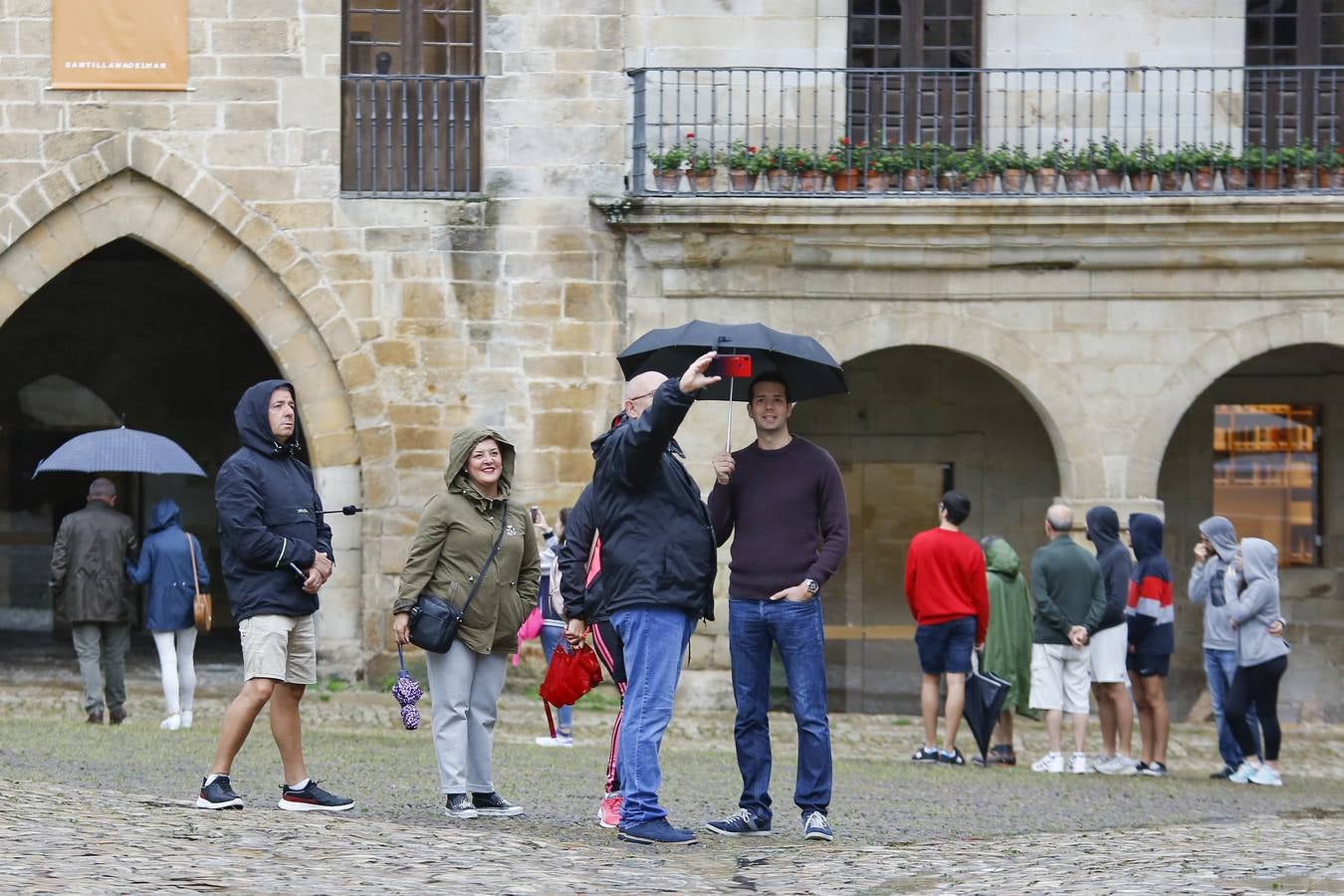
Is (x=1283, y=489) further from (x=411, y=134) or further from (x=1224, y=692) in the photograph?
(x=411, y=134)

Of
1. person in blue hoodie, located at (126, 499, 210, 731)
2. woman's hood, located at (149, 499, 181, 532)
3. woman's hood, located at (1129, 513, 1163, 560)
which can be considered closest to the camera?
woman's hood, located at (1129, 513, 1163, 560)

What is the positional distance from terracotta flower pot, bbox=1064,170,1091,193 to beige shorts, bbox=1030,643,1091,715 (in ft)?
14.7

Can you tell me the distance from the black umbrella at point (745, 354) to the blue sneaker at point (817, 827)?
1646 mm

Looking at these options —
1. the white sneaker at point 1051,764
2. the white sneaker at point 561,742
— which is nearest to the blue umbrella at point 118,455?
the white sneaker at point 561,742

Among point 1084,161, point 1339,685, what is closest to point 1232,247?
point 1084,161

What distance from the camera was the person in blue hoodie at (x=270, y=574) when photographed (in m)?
7.88

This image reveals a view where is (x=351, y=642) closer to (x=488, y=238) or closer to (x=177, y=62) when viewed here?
(x=488, y=238)

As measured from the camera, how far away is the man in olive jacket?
1293 centimetres

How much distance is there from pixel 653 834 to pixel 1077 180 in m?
9.06

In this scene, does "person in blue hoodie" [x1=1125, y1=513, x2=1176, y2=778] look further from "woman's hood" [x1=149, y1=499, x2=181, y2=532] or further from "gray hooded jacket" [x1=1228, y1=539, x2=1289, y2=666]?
"woman's hood" [x1=149, y1=499, x2=181, y2=532]

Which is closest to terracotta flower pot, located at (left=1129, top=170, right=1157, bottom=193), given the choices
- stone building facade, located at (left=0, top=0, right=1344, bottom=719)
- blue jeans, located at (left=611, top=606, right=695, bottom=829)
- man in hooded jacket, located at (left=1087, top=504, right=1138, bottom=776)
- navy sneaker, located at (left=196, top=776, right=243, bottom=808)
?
stone building facade, located at (left=0, top=0, right=1344, bottom=719)

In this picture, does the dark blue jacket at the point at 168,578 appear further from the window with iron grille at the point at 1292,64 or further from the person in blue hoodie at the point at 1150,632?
the window with iron grille at the point at 1292,64

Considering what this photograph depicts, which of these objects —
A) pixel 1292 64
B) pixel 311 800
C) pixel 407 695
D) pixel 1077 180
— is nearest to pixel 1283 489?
pixel 1292 64

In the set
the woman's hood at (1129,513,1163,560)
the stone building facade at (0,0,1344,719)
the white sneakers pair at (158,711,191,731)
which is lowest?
the white sneakers pair at (158,711,191,731)
